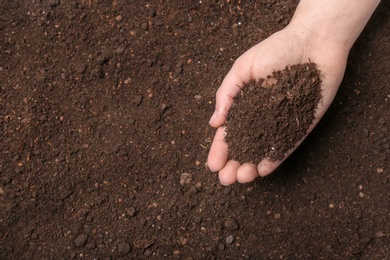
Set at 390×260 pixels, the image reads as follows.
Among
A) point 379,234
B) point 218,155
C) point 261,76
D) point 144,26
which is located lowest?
point 379,234

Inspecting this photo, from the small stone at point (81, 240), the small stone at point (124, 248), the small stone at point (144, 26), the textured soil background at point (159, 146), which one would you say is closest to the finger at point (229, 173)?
the textured soil background at point (159, 146)

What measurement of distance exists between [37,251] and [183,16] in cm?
103

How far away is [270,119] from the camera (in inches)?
52.0

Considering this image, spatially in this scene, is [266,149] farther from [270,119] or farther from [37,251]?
[37,251]

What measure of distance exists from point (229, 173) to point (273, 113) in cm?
25

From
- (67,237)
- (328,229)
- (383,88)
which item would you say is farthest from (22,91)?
(383,88)

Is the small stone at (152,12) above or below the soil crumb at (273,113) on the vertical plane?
above

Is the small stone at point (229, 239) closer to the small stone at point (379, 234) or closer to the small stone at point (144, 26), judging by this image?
the small stone at point (379, 234)

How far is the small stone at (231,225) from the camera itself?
4.76 ft

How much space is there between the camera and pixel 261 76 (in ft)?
4.62

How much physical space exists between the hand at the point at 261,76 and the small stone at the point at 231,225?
0.52ft

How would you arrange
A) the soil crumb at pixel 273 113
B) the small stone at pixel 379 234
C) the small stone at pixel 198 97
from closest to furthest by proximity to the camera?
the soil crumb at pixel 273 113
the small stone at pixel 379 234
the small stone at pixel 198 97

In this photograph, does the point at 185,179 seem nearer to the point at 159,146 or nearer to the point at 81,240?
the point at 159,146

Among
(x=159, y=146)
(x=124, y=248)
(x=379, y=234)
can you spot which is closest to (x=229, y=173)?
(x=159, y=146)
